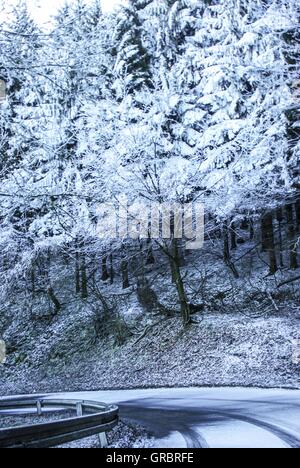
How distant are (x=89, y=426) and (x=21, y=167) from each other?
4146mm

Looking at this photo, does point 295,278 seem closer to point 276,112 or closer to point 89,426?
point 276,112

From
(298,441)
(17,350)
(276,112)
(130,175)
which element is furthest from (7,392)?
(298,441)

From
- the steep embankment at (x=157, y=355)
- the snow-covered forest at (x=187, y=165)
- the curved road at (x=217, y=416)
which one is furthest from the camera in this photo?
the snow-covered forest at (x=187, y=165)

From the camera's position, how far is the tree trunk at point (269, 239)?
81.1 ft

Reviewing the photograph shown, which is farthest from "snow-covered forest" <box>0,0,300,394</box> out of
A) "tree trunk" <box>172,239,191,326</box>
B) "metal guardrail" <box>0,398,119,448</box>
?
"metal guardrail" <box>0,398,119,448</box>

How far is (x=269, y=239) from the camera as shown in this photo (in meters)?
25.5

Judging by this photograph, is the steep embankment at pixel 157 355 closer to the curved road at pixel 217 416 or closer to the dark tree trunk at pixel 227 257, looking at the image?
the curved road at pixel 217 416

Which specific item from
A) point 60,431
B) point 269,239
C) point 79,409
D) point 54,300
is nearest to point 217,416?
point 79,409

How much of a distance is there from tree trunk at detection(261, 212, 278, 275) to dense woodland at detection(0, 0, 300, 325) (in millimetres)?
84

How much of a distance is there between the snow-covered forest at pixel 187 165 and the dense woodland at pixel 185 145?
0.21 feet

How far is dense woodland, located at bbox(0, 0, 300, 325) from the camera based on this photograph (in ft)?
63.8

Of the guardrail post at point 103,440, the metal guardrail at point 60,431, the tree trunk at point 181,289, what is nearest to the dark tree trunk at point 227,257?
the tree trunk at point 181,289

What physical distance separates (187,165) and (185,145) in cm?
255

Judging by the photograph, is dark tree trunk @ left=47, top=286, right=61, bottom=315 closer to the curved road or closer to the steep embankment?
the steep embankment
